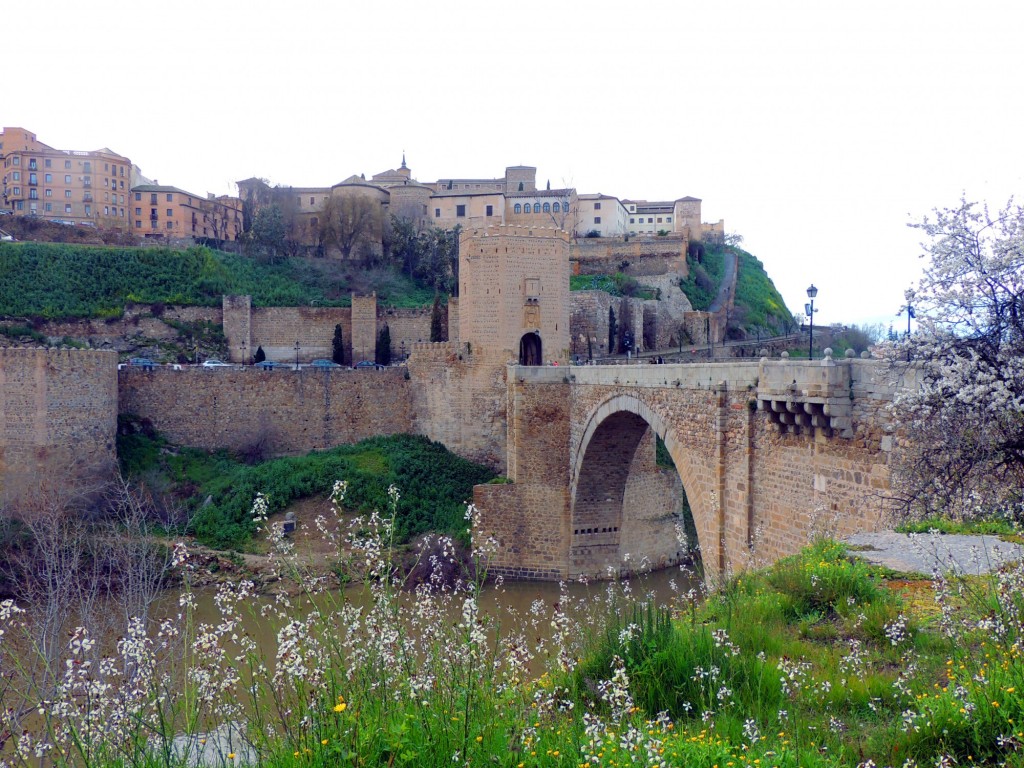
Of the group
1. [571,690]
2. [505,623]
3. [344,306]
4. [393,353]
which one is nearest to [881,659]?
[571,690]

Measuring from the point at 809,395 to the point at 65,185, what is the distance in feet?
172

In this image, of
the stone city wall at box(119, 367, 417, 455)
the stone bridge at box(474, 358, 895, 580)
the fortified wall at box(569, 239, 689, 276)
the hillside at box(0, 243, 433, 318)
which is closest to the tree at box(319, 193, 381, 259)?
the hillside at box(0, 243, 433, 318)

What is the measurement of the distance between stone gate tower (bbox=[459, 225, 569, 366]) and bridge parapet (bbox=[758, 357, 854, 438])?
13096 millimetres

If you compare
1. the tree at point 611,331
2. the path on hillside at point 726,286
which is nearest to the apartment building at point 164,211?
the tree at point 611,331

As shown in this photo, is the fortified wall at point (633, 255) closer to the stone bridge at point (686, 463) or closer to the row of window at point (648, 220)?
the row of window at point (648, 220)

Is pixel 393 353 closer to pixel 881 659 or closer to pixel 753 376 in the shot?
pixel 753 376

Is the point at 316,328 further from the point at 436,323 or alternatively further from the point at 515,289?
the point at 515,289

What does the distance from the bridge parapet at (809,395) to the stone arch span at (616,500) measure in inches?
267

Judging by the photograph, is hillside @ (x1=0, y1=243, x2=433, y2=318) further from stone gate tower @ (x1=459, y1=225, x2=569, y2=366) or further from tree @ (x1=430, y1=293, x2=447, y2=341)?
stone gate tower @ (x1=459, y1=225, x2=569, y2=366)

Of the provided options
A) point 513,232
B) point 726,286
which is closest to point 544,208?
point 726,286

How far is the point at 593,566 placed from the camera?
20.0 meters

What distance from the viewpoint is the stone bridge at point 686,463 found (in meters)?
8.70

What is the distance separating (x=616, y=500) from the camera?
788 inches

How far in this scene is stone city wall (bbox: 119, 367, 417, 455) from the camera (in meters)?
25.2
